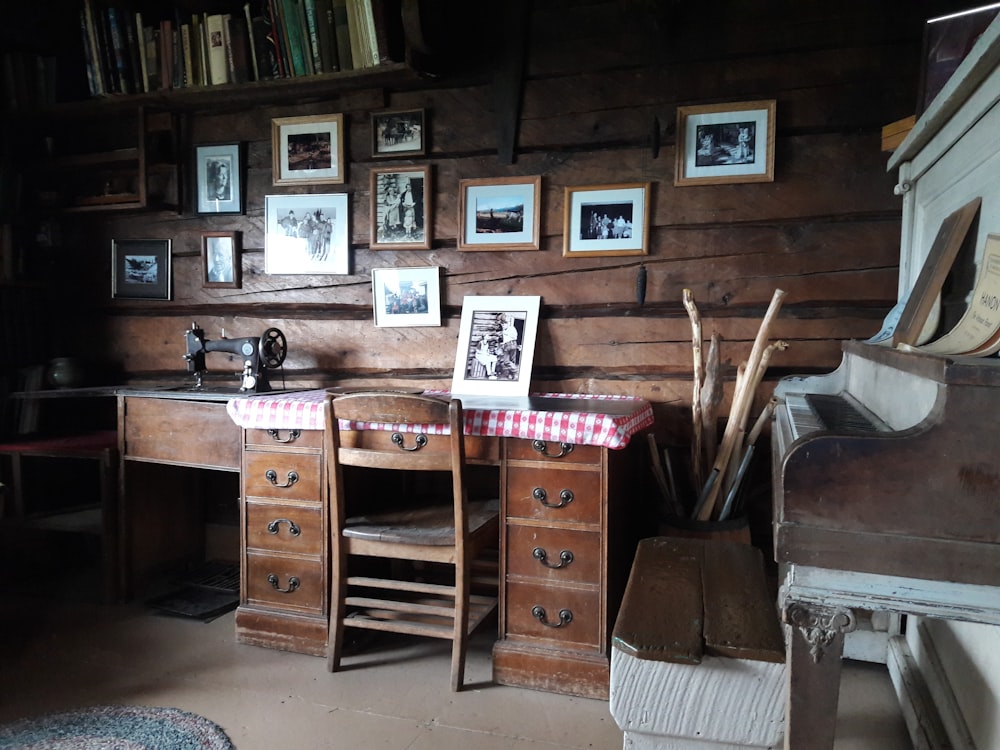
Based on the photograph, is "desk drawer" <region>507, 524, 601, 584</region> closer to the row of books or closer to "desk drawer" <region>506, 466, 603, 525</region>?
"desk drawer" <region>506, 466, 603, 525</region>

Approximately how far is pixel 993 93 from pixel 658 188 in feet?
4.35

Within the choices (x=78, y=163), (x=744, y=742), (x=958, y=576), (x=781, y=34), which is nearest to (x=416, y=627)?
(x=744, y=742)

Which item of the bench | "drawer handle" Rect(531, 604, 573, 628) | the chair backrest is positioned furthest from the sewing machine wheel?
the bench

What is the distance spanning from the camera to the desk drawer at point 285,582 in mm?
2400

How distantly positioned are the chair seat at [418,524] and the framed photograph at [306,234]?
1.16 meters

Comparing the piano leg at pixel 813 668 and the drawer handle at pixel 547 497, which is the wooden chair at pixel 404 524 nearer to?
the drawer handle at pixel 547 497

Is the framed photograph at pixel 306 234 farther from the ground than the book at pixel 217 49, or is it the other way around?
the book at pixel 217 49

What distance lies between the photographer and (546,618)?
216cm

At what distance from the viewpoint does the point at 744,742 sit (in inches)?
46.1

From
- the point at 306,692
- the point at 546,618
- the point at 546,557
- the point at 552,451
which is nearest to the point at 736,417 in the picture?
the point at 552,451

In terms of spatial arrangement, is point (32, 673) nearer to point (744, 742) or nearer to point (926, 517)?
point (744, 742)

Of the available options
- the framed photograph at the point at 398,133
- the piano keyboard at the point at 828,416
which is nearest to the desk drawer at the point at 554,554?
the piano keyboard at the point at 828,416

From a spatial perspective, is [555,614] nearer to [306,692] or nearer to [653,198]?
[306,692]

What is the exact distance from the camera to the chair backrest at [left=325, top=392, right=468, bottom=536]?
203 cm
